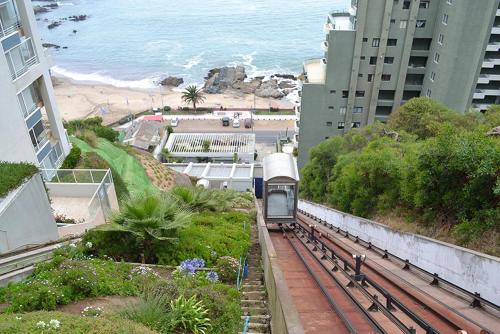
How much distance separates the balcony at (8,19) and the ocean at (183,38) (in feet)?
173

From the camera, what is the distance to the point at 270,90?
64.9 m

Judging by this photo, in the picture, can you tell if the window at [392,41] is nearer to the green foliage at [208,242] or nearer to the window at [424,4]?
the window at [424,4]

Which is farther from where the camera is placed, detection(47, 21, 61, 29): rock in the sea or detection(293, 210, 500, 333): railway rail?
detection(47, 21, 61, 29): rock in the sea

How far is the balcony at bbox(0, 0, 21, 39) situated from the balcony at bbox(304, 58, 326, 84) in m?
28.0

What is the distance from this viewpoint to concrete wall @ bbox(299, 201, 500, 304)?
6941mm

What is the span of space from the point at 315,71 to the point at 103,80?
4540cm

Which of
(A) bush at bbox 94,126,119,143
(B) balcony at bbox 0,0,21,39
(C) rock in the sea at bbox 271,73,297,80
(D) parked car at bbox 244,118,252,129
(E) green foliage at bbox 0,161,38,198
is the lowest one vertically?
(D) parked car at bbox 244,118,252,129

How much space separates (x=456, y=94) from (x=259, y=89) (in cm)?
3557

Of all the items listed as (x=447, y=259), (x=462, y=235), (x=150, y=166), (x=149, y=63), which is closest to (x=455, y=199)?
(x=462, y=235)

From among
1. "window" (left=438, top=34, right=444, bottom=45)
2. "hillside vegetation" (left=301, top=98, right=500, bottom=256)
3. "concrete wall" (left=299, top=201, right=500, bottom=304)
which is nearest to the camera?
"concrete wall" (left=299, top=201, right=500, bottom=304)

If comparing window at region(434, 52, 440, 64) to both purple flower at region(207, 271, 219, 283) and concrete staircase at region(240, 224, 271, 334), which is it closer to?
concrete staircase at region(240, 224, 271, 334)

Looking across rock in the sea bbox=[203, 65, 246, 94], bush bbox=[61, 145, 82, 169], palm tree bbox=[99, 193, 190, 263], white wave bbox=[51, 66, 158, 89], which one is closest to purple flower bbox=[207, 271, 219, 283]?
palm tree bbox=[99, 193, 190, 263]

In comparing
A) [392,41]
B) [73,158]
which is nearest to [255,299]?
[73,158]

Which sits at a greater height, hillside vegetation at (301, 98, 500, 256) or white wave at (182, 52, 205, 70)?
hillside vegetation at (301, 98, 500, 256)
